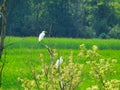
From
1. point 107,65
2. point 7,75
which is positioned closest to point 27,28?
point 7,75

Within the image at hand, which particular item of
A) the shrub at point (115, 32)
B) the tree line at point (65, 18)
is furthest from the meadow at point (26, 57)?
the shrub at point (115, 32)

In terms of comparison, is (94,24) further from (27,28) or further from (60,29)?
(27,28)

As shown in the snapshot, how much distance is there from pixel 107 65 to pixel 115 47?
24856 mm

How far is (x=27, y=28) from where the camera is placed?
2288 inches

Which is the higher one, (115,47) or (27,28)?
(115,47)

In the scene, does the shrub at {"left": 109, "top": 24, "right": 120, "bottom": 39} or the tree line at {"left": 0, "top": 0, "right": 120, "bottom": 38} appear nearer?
the tree line at {"left": 0, "top": 0, "right": 120, "bottom": 38}

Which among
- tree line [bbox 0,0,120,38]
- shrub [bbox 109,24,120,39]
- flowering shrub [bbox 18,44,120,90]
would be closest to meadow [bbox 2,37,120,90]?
flowering shrub [bbox 18,44,120,90]

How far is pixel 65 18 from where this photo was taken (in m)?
61.6

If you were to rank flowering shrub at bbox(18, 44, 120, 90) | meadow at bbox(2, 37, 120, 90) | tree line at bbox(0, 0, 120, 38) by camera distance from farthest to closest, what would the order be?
1. tree line at bbox(0, 0, 120, 38)
2. meadow at bbox(2, 37, 120, 90)
3. flowering shrub at bbox(18, 44, 120, 90)

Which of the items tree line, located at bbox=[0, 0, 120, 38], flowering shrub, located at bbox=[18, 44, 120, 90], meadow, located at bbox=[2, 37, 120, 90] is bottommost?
tree line, located at bbox=[0, 0, 120, 38]

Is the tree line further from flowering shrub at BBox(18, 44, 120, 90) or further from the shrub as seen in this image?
flowering shrub at BBox(18, 44, 120, 90)

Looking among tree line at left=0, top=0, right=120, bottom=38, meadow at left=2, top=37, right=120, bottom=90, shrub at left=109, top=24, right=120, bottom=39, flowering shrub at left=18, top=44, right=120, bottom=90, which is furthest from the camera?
shrub at left=109, top=24, right=120, bottom=39

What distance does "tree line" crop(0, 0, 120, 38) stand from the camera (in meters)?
58.5

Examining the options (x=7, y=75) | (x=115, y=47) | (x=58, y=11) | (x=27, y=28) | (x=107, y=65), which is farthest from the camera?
(x=58, y=11)
